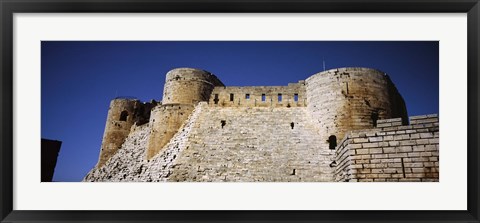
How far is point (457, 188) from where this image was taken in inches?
208

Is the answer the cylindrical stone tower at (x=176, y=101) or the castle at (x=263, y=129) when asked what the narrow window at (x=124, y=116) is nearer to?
the castle at (x=263, y=129)

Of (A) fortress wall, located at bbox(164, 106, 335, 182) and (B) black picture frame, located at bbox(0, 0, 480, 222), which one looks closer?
(B) black picture frame, located at bbox(0, 0, 480, 222)

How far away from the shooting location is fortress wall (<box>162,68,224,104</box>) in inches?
548

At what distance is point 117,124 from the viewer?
57.2 ft

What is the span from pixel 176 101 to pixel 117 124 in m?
4.54

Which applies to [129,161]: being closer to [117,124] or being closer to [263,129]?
[117,124]

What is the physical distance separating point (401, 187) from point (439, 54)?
1.67 meters

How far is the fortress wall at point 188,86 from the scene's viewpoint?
13914 mm

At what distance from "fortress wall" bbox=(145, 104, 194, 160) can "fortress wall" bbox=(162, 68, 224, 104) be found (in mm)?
380

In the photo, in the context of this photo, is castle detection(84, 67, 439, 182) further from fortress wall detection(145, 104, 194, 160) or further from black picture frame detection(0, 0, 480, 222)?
black picture frame detection(0, 0, 480, 222)

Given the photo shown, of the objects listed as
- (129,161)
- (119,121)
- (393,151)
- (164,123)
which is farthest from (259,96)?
(393,151)

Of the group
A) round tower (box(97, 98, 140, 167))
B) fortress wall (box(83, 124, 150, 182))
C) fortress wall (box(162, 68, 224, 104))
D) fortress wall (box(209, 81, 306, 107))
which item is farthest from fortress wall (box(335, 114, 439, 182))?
round tower (box(97, 98, 140, 167))
